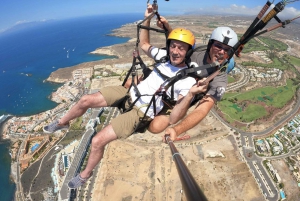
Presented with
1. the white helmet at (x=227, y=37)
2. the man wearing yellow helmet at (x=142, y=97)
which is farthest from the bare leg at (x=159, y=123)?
the white helmet at (x=227, y=37)

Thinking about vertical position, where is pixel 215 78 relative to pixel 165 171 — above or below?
above

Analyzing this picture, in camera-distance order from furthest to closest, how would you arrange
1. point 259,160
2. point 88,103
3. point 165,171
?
point 259,160
point 165,171
point 88,103

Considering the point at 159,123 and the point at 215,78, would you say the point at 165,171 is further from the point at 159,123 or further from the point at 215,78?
the point at 215,78

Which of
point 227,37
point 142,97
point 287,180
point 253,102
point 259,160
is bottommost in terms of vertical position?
point 287,180

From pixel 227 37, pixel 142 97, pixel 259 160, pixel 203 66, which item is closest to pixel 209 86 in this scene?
pixel 203 66

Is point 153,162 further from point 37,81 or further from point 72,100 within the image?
point 37,81

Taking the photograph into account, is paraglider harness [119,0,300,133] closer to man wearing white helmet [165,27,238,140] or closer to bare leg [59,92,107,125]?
man wearing white helmet [165,27,238,140]

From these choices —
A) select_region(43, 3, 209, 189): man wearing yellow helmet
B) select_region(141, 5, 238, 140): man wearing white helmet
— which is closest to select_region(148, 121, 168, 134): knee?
select_region(141, 5, 238, 140): man wearing white helmet
